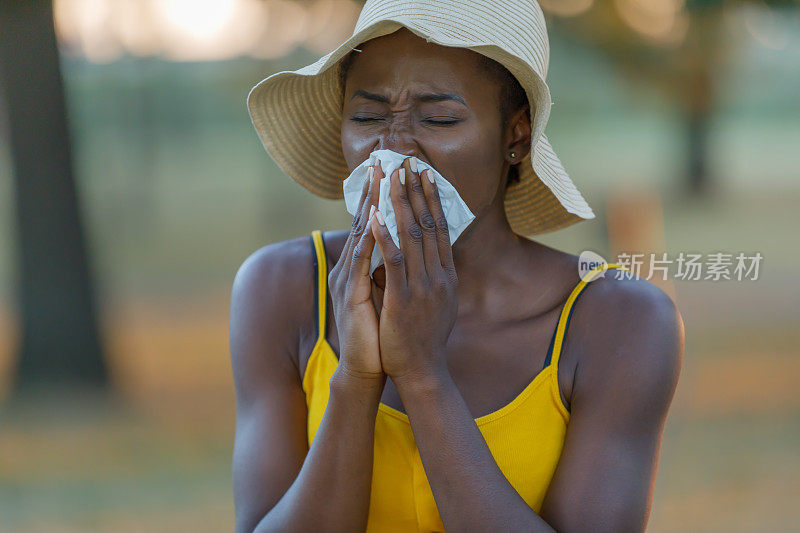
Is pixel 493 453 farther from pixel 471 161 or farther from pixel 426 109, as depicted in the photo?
pixel 426 109

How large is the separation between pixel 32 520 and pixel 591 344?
13.2 ft

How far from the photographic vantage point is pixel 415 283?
6.43 ft

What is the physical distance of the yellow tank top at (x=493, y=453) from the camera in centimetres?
216

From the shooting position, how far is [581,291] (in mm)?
2365

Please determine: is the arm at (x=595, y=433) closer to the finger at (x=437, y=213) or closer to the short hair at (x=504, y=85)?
the finger at (x=437, y=213)

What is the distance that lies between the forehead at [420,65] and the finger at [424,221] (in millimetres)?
279

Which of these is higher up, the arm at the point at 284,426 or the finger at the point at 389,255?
the finger at the point at 389,255

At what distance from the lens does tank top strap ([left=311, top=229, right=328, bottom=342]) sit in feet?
7.72

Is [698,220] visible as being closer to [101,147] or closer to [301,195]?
[301,195]

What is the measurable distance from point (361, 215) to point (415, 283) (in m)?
0.20

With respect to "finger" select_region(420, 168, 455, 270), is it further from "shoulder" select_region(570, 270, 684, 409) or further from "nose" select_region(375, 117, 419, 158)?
"shoulder" select_region(570, 270, 684, 409)

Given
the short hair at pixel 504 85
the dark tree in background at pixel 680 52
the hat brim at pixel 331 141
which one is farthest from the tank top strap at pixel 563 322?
the dark tree in background at pixel 680 52

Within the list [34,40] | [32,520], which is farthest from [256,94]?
[34,40]

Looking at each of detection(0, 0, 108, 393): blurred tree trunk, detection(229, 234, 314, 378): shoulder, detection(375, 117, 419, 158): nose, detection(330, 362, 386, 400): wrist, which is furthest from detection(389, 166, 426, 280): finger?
detection(0, 0, 108, 393): blurred tree trunk
